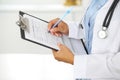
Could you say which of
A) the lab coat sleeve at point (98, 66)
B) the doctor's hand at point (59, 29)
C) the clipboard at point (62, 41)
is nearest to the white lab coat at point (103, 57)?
the lab coat sleeve at point (98, 66)

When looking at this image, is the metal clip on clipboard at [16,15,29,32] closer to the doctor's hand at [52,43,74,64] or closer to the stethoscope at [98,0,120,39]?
the doctor's hand at [52,43,74,64]

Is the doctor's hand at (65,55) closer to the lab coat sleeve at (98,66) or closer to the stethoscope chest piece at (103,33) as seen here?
the lab coat sleeve at (98,66)

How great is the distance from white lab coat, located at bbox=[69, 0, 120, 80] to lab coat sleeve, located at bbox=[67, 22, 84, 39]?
32 cm

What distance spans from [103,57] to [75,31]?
413 millimetres

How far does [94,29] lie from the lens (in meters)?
0.88

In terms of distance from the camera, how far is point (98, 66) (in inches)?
33.4

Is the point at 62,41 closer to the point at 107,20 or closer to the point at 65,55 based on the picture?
the point at 65,55

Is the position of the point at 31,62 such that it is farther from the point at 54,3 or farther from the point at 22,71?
the point at 54,3

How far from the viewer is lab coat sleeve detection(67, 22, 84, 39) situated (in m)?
1.21

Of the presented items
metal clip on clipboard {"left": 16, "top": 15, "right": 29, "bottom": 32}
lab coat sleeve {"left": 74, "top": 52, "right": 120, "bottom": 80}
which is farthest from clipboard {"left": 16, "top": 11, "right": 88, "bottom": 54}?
lab coat sleeve {"left": 74, "top": 52, "right": 120, "bottom": 80}

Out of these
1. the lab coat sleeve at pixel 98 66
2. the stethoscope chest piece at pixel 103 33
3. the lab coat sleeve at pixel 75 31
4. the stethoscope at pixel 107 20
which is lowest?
the lab coat sleeve at pixel 98 66

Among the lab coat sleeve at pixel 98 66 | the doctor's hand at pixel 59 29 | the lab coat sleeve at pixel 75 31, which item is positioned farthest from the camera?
the lab coat sleeve at pixel 75 31

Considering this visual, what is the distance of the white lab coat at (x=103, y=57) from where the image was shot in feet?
2.71

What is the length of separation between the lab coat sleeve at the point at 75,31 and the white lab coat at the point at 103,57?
0.32 metres
